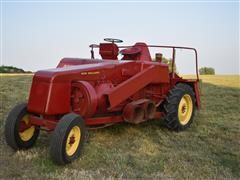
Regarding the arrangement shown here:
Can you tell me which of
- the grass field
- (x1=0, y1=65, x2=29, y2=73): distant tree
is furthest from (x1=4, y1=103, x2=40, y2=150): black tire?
(x1=0, y1=65, x2=29, y2=73): distant tree

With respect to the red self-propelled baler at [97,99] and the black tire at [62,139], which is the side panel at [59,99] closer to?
the red self-propelled baler at [97,99]

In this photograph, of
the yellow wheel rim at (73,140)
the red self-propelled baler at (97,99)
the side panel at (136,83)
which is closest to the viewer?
the yellow wheel rim at (73,140)

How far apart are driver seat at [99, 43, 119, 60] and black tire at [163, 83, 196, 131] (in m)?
1.36

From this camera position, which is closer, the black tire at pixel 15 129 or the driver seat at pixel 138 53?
the black tire at pixel 15 129

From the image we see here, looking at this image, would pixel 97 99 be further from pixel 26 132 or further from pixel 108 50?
pixel 108 50

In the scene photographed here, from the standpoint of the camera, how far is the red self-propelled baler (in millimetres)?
5312

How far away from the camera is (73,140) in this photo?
5250mm

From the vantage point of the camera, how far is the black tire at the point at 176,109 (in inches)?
284

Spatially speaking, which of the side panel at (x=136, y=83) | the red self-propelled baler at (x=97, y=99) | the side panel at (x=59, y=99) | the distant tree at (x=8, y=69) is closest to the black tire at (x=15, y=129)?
the red self-propelled baler at (x=97, y=99)

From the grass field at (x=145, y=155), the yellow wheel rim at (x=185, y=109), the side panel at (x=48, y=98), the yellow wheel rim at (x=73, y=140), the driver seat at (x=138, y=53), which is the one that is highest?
the driver seat at (x=138, y=53)

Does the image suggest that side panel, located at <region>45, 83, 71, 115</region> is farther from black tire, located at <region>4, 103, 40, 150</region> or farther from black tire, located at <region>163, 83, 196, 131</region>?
black tire, located at <region>163, 83, 196, 131</region>

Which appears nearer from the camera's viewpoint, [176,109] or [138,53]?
[176,109]

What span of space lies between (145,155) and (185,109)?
2343 mm

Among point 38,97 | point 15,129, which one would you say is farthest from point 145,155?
point 15,129
